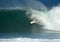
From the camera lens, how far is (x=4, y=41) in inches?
64.4

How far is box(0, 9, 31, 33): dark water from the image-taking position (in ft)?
5.94

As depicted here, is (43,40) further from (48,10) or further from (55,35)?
(48,10)

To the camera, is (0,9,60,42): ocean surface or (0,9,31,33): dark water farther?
(0,9,31,33): dark water

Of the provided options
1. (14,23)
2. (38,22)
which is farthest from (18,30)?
(38,22)

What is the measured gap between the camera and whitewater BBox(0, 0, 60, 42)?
5.46 ft

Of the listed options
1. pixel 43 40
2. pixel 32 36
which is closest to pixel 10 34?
pixel 32 36

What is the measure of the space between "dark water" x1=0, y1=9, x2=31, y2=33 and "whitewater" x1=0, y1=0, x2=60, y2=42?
6cm

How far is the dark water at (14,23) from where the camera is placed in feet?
5.94

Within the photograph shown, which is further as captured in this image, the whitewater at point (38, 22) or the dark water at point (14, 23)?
the dark water at point (14, 23)

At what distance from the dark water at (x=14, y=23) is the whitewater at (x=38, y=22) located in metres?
0.06

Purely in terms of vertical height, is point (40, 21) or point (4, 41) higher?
point (40, 21)

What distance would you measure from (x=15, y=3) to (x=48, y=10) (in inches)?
14.0

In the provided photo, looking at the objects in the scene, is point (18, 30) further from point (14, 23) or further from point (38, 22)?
point (38, 22)

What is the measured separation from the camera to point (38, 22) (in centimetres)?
190
